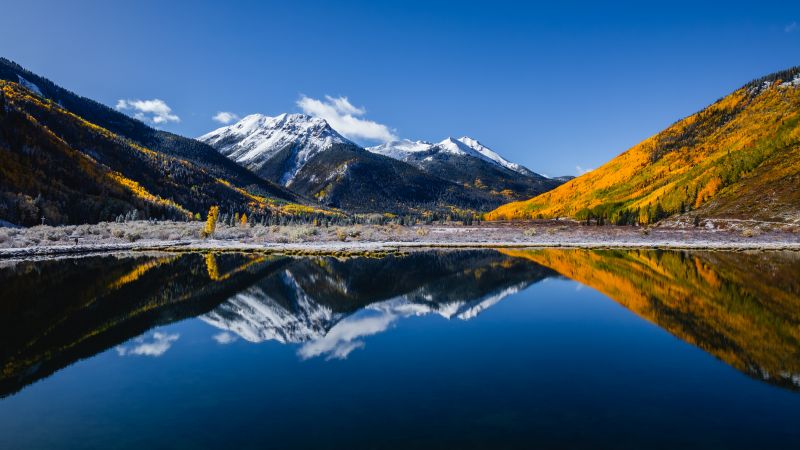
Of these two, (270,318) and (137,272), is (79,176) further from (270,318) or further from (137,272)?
(270,318)

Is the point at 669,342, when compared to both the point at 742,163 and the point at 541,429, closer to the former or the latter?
the point at 541,429

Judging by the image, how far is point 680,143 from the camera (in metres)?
158

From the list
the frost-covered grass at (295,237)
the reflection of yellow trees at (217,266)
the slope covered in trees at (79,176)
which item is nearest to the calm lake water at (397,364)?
the reflection of yellow trees at (217,266)

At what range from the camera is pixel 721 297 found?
22.1 metres

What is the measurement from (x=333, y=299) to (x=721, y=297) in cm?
1918

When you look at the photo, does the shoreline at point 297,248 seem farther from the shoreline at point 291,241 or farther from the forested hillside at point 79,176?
the forested hillside at point 79,176

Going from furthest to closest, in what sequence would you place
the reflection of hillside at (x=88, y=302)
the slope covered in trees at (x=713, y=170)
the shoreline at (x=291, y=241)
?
1. the slope covered in trees at (x=713, y=170)
2. the shoreline at (x=291, y=241)
3. the reflection of hillside at (x=88, y=302)

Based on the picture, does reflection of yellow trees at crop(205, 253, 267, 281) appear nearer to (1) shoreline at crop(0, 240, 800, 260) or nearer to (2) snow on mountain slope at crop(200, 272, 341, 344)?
(1) shoreline at crop(0, 240, 800, 260)

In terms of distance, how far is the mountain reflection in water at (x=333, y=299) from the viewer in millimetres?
14633

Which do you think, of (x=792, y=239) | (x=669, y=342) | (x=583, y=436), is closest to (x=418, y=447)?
(x=583, y=436)

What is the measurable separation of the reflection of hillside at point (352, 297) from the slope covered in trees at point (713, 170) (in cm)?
6832

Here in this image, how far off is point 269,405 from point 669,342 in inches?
509

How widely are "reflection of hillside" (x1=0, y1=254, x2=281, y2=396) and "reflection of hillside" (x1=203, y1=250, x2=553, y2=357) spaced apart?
2447 mm

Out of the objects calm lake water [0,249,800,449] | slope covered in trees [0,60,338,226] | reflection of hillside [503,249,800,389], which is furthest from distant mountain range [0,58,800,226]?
calm lake water [0,249,800,449]
